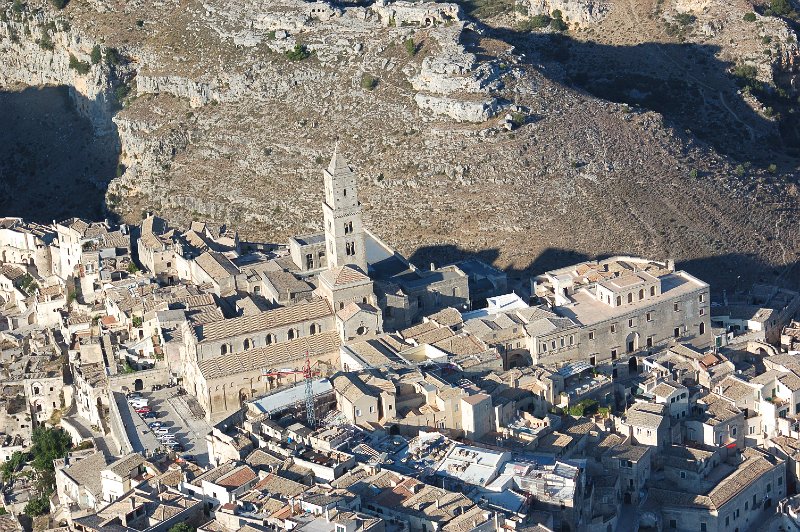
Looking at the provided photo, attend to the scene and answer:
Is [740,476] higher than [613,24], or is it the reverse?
[613,24]

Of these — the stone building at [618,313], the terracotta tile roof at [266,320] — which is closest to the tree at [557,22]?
the stone building at [618,313]

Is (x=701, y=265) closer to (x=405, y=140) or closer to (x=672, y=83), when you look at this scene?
(x=405, y=140)

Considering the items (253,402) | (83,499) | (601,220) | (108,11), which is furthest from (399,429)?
(108,11)

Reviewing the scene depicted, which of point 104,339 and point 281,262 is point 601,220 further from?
point 104,339

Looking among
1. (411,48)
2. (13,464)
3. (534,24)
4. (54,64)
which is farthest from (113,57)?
(13,464)

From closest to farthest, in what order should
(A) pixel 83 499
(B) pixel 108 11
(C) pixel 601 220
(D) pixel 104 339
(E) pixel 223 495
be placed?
(E) pixel 223 495, (A) pixel 83 499, (D) pixel 104 339, (C) pixel 601 220, (B) pixel 108 11

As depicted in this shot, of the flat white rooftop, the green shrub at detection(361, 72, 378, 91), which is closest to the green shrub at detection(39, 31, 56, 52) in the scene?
the green shrub at detection(361, 72, 378, 91)

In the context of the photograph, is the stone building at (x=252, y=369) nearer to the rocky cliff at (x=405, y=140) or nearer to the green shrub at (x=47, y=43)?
the rocky cliff at (x=405, y=140)
